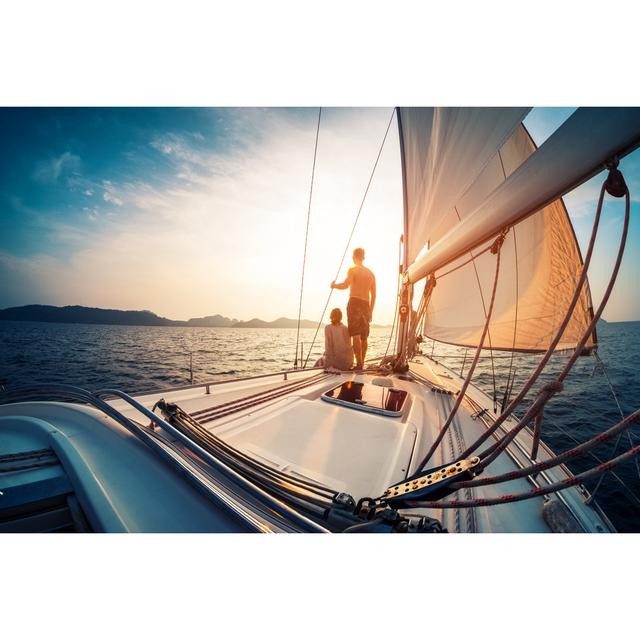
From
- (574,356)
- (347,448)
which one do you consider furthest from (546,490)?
(347,448)

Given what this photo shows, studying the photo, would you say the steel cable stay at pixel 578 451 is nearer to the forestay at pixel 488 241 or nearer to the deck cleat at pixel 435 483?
the deck cleat at pixel 435 483

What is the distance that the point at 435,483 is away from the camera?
75 centimetres

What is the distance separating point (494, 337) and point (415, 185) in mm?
2781

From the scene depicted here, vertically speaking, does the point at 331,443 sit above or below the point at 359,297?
below

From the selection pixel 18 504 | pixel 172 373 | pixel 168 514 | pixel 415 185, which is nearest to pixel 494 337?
pixel 415 185

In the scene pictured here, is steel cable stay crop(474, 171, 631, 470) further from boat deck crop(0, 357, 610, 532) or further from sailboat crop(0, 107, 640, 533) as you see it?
boat deck crop(0, 357, 610, 532)

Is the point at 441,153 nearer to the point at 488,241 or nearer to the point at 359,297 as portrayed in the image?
the point at 488,241

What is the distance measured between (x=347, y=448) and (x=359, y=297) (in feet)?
8.35

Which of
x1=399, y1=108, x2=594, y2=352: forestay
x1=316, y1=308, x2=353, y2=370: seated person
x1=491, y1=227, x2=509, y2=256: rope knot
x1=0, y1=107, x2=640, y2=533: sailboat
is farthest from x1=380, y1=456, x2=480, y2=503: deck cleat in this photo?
x1=316, y1=308, x2=353, y2=370: seated person

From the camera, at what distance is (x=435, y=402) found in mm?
2182

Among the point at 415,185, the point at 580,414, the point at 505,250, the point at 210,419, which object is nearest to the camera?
the point at 210,419

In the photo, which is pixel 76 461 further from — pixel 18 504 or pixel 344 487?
pixel 344 487

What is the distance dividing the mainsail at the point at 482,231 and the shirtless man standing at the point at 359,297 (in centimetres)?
72

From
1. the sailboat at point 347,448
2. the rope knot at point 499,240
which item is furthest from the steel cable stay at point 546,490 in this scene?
the rope knot at point 499,240
